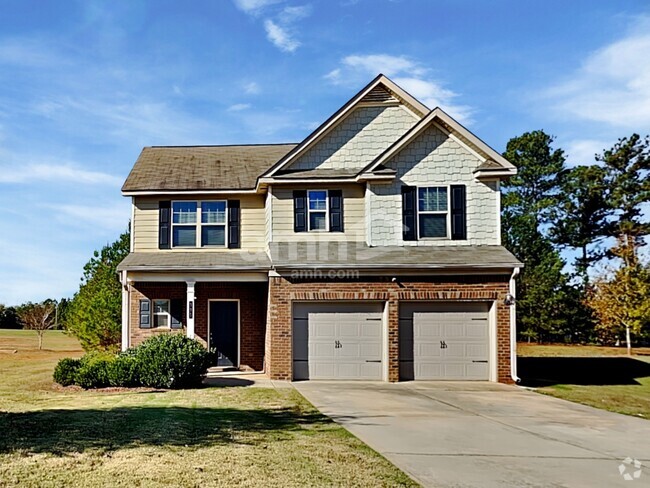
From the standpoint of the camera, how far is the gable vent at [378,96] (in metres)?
19.5

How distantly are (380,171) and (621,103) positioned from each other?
8.33 m

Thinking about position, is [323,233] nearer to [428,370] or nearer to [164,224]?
[428,370]

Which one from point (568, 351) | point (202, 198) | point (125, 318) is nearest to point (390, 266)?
point (202, 198)

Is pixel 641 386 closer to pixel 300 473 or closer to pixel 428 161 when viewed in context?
pixel 428 161

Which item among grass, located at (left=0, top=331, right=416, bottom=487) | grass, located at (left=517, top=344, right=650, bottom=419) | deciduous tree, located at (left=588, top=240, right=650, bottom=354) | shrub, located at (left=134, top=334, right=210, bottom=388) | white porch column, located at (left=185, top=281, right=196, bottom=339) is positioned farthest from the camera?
deciduous tree, located at (left=588, top=240, right=650, bottom=354)

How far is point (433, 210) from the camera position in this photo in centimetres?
1845

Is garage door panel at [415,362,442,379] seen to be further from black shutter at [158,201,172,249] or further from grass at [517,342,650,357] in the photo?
grass at [517,342,650,357]

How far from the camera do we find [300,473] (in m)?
6.91

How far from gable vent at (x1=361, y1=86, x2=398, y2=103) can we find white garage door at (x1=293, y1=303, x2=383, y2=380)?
6.32m

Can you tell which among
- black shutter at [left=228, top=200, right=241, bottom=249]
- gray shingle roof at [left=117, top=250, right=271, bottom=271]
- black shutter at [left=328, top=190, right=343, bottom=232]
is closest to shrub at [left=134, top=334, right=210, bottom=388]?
gray shingle roof at [left=117, top=250, right=271, bottom=271]

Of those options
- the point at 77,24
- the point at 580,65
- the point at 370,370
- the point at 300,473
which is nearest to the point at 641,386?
the point at 370,370

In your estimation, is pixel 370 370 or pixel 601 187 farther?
pixel 601 187

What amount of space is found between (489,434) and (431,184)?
9746 mm

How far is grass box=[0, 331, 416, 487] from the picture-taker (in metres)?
6.69
